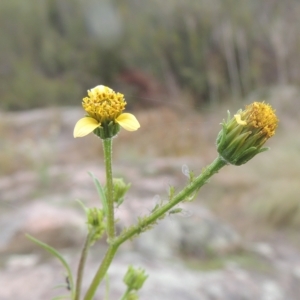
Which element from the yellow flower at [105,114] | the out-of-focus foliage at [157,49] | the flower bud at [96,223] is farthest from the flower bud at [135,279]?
the out-of-focus foliage at [157,49]

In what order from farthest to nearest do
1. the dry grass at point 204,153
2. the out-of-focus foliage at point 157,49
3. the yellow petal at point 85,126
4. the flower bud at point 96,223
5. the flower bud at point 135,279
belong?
the out-of-focus foliage at point 157,49 < the dry grass at point 204,153 < the flower bud at point 135,279 < the flower bud at point 96,223 < the yellow petal at point 85,126

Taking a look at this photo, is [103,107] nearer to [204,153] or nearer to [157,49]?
[204,153]

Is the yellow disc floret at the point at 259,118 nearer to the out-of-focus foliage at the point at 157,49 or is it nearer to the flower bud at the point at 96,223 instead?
the flower bud at the point at 96,223

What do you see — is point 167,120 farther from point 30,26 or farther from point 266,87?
point 30,26

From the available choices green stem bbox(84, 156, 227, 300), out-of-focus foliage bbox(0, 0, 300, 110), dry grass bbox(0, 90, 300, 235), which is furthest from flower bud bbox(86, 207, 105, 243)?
out-of-focus foliage bbox(0, 0, 300, 110)

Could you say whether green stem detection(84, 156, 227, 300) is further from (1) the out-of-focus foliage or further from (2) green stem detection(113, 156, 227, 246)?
(1) the out-of-focus foliage

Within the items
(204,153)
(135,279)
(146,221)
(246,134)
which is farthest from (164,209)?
(204,153)
